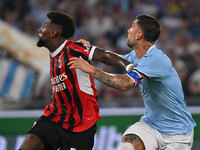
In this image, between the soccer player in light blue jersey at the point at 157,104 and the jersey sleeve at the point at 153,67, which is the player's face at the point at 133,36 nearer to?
the soccer player in light blue jersey at the point at 157,104

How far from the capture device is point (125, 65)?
4586 mm

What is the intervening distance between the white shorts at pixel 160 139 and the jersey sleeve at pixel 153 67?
0.65 metres

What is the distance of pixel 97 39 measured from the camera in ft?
31.2

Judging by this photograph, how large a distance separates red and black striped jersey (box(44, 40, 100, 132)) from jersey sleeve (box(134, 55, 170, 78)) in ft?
2.49

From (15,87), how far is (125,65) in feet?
16.6

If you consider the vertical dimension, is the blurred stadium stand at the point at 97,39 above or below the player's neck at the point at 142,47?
below

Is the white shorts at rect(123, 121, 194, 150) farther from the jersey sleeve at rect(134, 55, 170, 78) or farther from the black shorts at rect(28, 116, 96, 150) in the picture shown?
the jersey sleeve at rect(134, 55, 170, 78)

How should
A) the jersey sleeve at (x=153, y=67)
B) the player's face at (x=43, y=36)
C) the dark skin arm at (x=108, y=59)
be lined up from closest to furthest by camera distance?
the jersey sleeve at (x=153, y=67), the dark skin arm at (x=108, y=59), the player's face at (x=43, y=36)

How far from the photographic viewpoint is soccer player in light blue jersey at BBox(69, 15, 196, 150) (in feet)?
13.8

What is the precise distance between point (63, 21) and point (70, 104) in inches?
38.7

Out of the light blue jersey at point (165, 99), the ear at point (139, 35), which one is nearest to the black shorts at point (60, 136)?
the light blue jersey at point (165, 99)

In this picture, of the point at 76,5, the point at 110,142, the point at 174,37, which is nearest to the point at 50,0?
the point at 76,5

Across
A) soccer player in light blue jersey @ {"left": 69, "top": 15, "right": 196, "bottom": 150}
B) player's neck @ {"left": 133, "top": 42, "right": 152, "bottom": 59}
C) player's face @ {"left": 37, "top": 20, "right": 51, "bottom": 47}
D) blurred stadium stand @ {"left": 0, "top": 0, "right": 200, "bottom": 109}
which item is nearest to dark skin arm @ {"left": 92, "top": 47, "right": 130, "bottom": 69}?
soccer player in light blue jersey @ {"left": 69, "top": 15, "right": 196, "bottom": 150}

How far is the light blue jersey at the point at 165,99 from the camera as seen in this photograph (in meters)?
4.19
